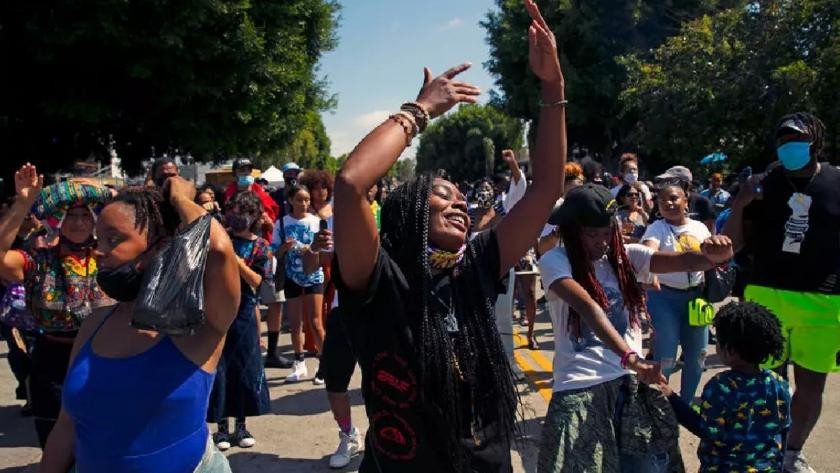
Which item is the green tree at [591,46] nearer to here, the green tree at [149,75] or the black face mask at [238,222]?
the green tree at [149,75]

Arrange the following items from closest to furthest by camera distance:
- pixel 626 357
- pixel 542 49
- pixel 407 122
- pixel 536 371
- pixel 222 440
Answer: pixel 407 122
pixel 542 49
pixel 626 357
pixel 222 440
pixel 536 371

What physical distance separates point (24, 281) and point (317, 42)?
1725 cm

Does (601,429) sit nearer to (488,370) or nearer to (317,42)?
(488,370)

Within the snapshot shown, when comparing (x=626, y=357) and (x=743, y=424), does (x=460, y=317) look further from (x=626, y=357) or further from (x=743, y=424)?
(x=743, y=424)

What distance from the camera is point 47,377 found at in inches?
156

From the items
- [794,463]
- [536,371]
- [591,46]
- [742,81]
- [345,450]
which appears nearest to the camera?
[794,463]

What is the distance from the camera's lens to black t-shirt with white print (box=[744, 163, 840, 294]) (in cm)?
409

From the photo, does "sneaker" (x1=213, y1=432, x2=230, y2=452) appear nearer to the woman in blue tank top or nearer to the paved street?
the paved street

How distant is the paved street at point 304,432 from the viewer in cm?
472

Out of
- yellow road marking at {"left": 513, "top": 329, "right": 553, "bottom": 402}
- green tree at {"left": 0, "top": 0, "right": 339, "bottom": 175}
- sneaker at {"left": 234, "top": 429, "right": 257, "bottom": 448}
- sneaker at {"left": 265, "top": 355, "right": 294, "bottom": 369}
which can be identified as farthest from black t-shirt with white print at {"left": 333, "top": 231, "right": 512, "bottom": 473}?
green tree at {"left": 0, "top": 0, "right": 339, "bottom": 175}

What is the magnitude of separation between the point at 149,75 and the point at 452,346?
13738 mm

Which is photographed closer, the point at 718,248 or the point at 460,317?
the point at 460,317

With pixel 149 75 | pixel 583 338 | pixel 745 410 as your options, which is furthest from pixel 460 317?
pixel 149 75

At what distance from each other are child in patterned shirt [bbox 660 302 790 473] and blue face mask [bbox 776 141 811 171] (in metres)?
1.35
